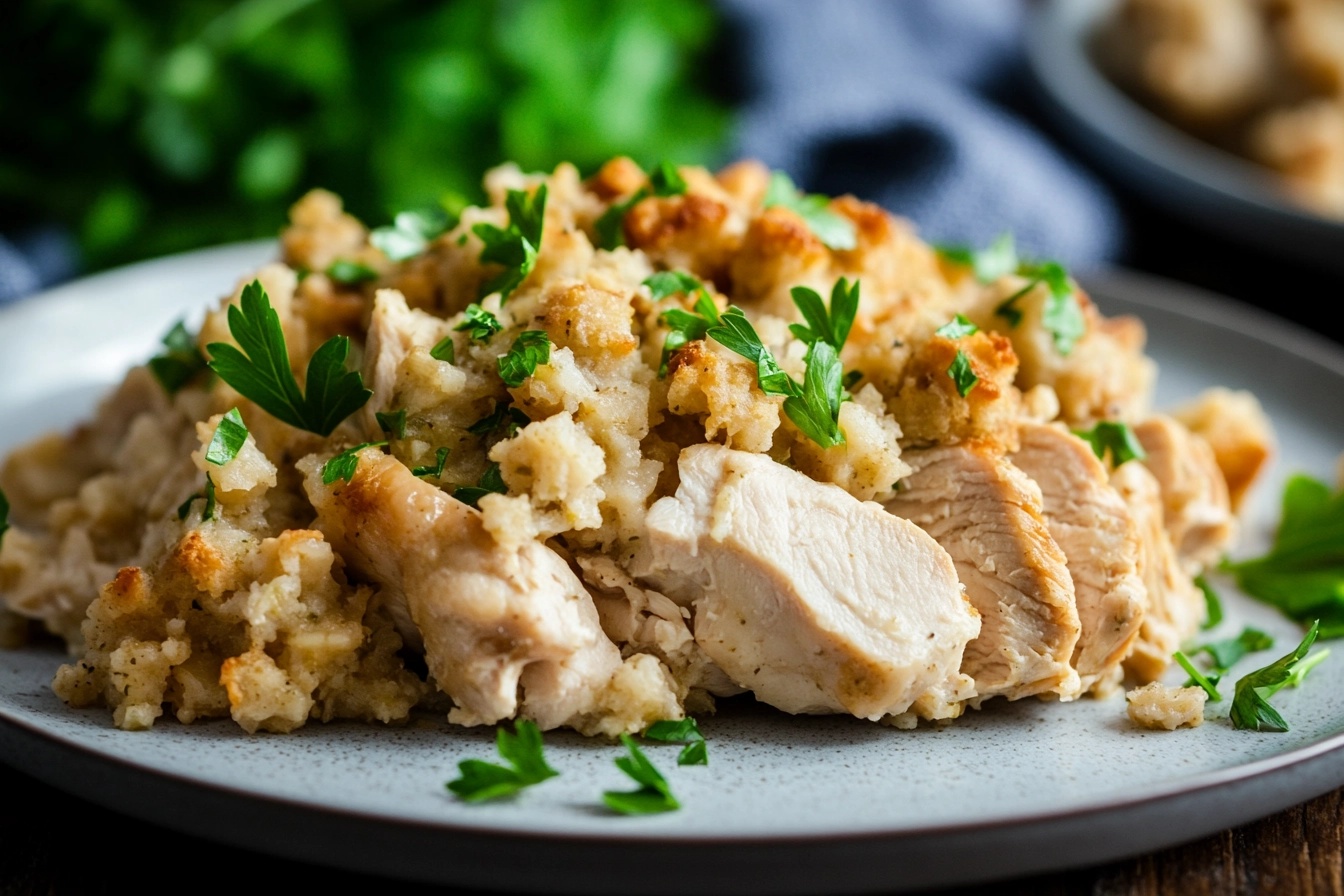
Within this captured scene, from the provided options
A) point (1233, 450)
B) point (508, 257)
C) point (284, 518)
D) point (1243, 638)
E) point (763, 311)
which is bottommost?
point (1243, 638)

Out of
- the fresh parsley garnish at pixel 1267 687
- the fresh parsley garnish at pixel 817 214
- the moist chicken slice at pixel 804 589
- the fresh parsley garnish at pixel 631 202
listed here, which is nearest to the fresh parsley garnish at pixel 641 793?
the moist chicken slice at pixel 804 589

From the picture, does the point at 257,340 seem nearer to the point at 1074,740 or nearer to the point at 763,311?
the point at 763,311

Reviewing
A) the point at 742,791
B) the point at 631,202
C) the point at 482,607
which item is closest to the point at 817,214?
the point at 631,202

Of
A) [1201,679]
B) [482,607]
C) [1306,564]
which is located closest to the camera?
[482,607]

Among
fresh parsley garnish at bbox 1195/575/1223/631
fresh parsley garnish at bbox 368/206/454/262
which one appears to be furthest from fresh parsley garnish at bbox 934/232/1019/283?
fresh parsley garnish at bbox 368/206/454/262

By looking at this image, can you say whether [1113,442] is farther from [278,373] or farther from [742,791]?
[278,373]

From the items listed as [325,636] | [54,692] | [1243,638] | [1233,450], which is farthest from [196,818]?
[1233,450]

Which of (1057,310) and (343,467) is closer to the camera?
(343,467)
